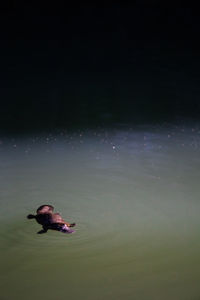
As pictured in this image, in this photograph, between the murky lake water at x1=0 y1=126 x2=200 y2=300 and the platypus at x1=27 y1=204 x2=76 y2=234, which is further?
the platypus at x1=27 y1=204 x2=76 y2=234

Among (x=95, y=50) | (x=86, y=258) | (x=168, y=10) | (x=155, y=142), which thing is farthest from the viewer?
(x=168, y=10)

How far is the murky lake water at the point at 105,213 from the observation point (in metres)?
1.46

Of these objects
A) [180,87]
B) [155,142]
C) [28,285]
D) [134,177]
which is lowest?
[28,285]

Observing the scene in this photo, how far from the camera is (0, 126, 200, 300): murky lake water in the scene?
1.46 m

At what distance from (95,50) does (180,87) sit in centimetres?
81

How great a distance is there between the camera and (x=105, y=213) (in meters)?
1.80

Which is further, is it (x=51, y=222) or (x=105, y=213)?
(x=105, y=213)

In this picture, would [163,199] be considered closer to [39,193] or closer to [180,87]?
[39,193]

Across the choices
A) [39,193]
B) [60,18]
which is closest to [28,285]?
[39,193]

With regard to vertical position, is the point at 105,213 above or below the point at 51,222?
above

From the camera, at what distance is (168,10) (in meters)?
4.17

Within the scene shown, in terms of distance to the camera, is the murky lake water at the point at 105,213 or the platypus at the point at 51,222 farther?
the platypus at the point at 51,222

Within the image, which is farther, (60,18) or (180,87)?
(60,18)

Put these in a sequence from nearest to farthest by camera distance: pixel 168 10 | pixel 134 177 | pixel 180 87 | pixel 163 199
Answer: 1. pixel 163 199
2. pixel 134 177
3. pixel 180 87
4. pixel 168 10
